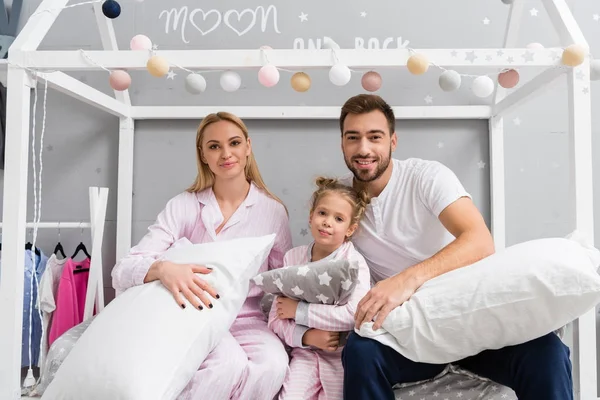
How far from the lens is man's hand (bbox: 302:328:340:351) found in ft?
4.26

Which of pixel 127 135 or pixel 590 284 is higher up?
pixel 127 135

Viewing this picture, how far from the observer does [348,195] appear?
58.3 inches

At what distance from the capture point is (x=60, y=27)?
211cm

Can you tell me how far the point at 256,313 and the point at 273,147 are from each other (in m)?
0.76

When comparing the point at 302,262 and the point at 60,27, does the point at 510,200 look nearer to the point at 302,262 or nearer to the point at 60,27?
the point at 302,262

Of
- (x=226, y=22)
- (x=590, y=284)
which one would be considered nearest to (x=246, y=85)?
(x=226, y=22)

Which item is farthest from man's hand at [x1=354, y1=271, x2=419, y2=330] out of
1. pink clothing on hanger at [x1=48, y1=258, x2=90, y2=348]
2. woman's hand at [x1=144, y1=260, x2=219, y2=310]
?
pink clothing on hanger at [x1=48, y1=258, x2=90, y2=348]

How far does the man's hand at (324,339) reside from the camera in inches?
51.1

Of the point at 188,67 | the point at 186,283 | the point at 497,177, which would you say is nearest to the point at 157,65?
the point at 188,67

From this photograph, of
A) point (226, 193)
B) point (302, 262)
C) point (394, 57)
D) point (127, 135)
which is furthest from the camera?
point (127, 135)

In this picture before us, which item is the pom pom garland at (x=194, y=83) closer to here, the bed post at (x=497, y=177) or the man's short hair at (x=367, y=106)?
the man's short hair at (x=367, y=106)

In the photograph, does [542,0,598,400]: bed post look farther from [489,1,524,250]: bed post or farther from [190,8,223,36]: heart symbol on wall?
[190,8,223,36]: heart symbol on wall

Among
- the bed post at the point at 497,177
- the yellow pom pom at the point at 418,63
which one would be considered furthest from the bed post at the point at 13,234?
the bed post at the point at 497,177

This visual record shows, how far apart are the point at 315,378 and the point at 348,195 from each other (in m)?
0.51
